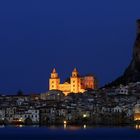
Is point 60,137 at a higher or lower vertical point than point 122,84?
lower

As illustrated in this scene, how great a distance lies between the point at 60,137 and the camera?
→ 385ft

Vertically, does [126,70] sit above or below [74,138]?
above

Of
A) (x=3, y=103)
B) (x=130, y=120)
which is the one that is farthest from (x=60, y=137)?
(x=3, y=103)

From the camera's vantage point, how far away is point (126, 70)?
18975 cm

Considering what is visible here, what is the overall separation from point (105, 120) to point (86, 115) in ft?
13.3

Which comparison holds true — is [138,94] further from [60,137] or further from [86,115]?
[60,137]

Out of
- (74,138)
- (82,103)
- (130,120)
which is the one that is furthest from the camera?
(82,103)

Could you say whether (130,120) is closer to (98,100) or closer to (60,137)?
(98,100)

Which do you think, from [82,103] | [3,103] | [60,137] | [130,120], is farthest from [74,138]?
[3,103]

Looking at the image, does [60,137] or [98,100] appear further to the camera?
[98,100]

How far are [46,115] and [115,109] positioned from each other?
12635 mm

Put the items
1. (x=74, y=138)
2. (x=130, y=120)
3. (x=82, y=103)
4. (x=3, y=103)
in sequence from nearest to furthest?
(x=74, y=138) → (x=130, y=120) → (x=82, y=103) → (x=3, y=103)

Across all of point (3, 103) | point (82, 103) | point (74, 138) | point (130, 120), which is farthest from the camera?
point (3, 103)

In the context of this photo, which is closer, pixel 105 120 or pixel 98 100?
pixel 105 120
